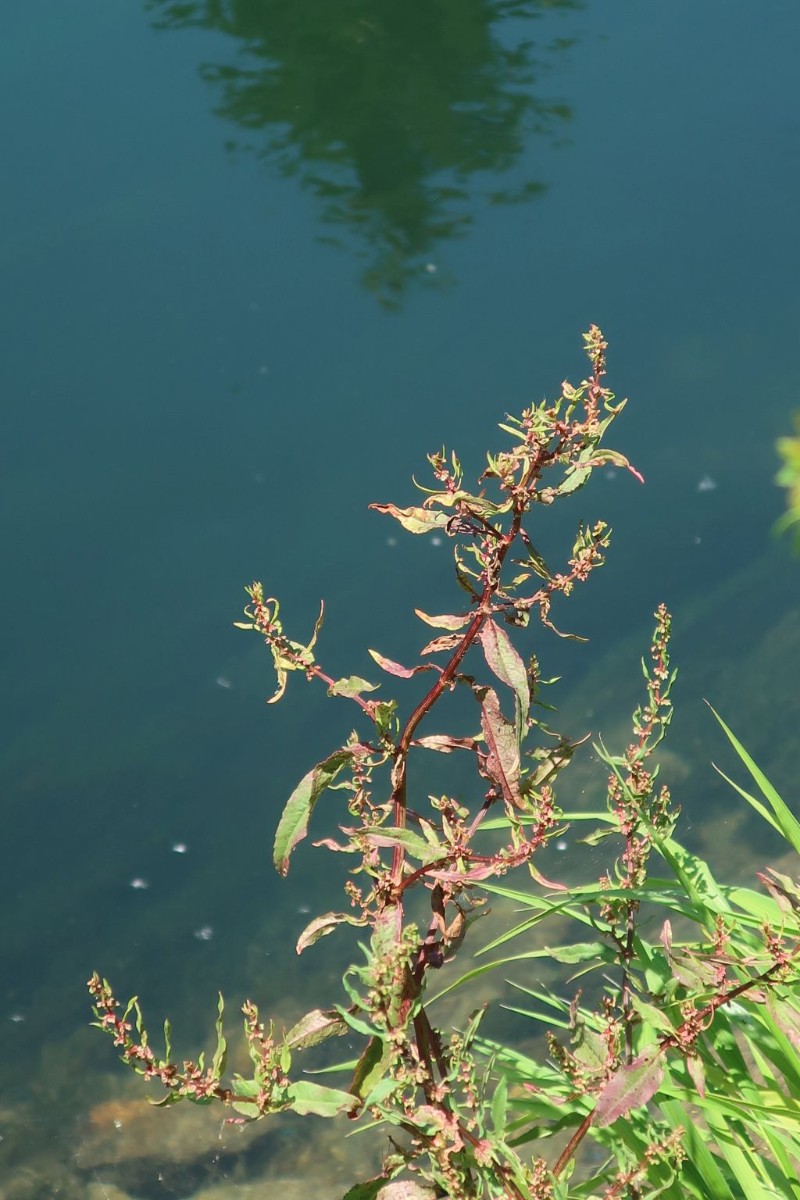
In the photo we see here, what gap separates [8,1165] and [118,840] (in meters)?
0.75

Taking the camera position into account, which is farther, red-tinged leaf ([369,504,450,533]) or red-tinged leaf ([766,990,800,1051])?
red-tinged leaf ([766,990,800,1051])

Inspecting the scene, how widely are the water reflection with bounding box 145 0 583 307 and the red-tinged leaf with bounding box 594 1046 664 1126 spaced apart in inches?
139

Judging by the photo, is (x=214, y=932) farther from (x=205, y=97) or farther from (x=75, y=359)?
(x=205, y=97)

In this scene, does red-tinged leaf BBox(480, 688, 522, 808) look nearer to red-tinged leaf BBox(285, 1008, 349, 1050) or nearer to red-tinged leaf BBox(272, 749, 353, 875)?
red-tinged leaf BBox(272, 749, 353, 875)

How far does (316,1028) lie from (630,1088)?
0.83ft

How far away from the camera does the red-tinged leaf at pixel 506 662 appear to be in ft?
3.46

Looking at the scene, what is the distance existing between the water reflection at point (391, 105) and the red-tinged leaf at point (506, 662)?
3.42 m

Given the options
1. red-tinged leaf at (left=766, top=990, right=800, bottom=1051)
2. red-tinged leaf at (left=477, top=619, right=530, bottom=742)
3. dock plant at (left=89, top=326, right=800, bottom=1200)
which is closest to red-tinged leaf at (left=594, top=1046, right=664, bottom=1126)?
dock plant at (left=89, top=326, right=800, bottom=1200)

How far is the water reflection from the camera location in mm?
4746

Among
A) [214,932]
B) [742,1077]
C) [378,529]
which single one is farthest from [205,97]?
[742,1077]

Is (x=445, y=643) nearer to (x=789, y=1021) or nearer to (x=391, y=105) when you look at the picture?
(x=789, y=1021)

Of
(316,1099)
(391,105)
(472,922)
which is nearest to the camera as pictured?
(316,1099)

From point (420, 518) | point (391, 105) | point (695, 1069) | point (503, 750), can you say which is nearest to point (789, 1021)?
point (695, 1069)

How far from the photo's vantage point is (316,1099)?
104 centimetres
